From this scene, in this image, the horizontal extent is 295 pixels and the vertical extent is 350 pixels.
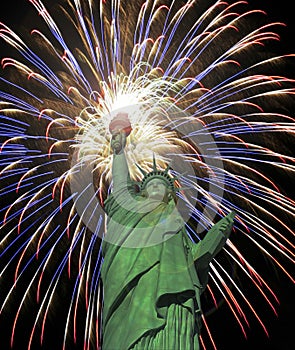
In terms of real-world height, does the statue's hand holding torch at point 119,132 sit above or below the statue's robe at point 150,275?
above

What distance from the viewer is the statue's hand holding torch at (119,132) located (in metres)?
16.1

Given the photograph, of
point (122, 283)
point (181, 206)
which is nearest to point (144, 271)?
point (122, 283)

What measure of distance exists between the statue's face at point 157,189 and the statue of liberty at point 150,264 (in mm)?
19

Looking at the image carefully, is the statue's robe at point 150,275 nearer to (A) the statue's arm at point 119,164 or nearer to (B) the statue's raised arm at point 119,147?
(A) the statue's arm at point 119,164

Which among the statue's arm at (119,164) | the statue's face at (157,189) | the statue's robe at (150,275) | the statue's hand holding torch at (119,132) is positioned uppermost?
the statue's hand holding torch at (119,132)

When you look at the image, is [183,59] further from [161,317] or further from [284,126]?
[161,317]

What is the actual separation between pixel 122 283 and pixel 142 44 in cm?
583

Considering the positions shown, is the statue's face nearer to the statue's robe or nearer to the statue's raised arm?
the statue's robe

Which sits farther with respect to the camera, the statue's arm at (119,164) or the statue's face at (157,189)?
the statue's arm at (119,164)

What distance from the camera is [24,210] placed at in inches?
658

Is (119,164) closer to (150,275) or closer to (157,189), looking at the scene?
(157,189)

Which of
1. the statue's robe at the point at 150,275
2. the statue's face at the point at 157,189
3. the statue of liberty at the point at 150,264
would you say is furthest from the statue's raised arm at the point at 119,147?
A: the statue's face at the point at 157,189

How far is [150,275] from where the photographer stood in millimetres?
14375

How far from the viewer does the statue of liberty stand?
13.8 meters
